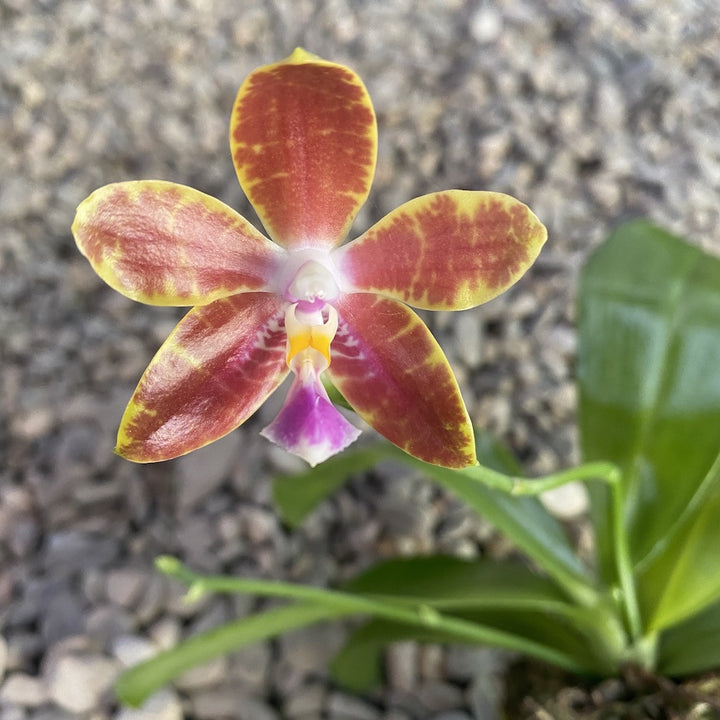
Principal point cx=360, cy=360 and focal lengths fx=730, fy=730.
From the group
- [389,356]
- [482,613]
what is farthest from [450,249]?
[482,613]

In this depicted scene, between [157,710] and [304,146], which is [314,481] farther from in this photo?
[304,146]

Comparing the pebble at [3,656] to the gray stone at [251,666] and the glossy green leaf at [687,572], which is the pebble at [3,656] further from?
the glossy green leaf at [687,572]

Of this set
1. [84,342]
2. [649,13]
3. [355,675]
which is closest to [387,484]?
[355,675]

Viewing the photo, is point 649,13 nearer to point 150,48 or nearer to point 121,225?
point 150,48

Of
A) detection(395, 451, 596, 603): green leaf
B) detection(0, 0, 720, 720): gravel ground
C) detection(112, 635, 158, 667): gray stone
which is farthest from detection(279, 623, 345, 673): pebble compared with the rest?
detection(395, 451, 596, 603): green leaf

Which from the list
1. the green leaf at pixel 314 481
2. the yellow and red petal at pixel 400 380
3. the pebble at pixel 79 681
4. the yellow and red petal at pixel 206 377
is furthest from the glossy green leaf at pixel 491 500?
the pebble at pixel 79 681

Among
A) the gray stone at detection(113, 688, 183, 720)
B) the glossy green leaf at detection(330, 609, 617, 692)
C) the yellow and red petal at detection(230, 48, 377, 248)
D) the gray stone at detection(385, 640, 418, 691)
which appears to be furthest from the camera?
the gray stone at detection(385, 640, 418, 691)

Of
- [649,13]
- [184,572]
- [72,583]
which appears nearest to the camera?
[184,572]

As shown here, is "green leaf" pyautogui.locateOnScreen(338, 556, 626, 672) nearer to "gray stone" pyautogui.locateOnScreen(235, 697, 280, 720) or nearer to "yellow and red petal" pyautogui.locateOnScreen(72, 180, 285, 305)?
"gray stone" pyautogui.locateOnScreen(235, 697, 280, 720)
